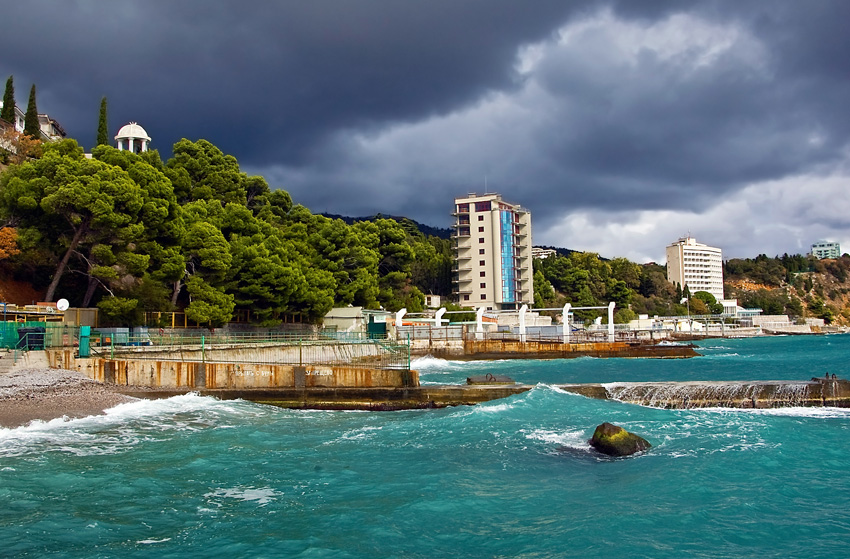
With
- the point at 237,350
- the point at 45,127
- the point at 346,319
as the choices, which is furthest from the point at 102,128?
the point at 237,350

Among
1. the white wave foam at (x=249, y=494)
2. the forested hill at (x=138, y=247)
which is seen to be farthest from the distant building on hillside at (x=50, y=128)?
the white wave foam at (x=249, y=494)

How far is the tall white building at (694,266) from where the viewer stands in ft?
621

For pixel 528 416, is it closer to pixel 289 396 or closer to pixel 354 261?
pixel 289 396

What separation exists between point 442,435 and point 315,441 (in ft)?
11.5

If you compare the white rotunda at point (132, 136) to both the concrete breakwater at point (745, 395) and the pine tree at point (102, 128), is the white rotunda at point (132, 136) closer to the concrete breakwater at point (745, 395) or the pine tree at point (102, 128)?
the pine tree at point (102, 128)

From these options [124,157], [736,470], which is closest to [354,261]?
[124,157]

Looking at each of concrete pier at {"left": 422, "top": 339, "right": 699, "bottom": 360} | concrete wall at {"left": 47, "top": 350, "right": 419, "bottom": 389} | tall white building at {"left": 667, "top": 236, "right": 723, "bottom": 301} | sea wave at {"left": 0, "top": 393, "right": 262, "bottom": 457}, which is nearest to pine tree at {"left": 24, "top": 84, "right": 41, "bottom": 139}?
concrete pier at {"left": 422, "top": 339, "right": 699, "bottom": 360}

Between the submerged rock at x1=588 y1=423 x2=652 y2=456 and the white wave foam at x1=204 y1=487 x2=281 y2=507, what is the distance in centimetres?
773

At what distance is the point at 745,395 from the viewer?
21.8 metres

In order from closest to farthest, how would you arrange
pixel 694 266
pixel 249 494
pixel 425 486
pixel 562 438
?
pixel 249 494
pixel 425 486
pixel 562 438
pixel 694 266

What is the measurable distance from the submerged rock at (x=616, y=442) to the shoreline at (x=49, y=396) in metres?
15.4

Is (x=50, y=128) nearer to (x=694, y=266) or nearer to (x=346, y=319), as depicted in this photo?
(x=346, y=319)

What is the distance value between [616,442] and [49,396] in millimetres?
17982

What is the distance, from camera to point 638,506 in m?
11.2
